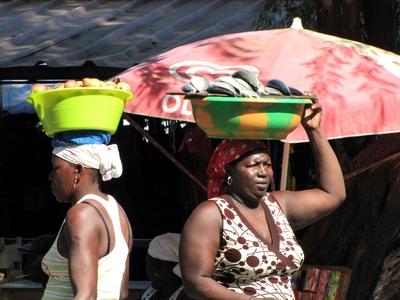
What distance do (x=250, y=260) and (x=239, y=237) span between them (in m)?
0.09

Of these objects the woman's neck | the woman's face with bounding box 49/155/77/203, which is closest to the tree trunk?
the woman's neck

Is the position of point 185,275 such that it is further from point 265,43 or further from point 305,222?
point 265,43

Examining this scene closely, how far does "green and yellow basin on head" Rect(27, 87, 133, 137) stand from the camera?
11.6 feet

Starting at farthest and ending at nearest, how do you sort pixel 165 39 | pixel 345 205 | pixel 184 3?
pixel 184 3 < pixel 165 39 < pixel 345 205

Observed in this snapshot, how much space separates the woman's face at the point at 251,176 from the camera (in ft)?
11.9

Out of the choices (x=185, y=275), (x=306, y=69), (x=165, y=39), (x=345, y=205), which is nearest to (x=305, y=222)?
(x=185, y=275)

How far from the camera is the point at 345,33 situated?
6.15 meters

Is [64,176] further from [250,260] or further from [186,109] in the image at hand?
[186,109]

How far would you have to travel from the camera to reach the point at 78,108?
355cm

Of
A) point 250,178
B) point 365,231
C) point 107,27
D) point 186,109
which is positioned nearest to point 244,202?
point 250,178

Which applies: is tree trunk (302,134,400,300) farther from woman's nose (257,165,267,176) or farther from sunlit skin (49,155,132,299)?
sunlit skin (49,155,132,299)

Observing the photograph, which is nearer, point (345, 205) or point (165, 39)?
point (345, 205)

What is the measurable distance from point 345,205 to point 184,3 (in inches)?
136

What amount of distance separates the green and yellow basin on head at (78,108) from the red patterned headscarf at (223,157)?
408mm
